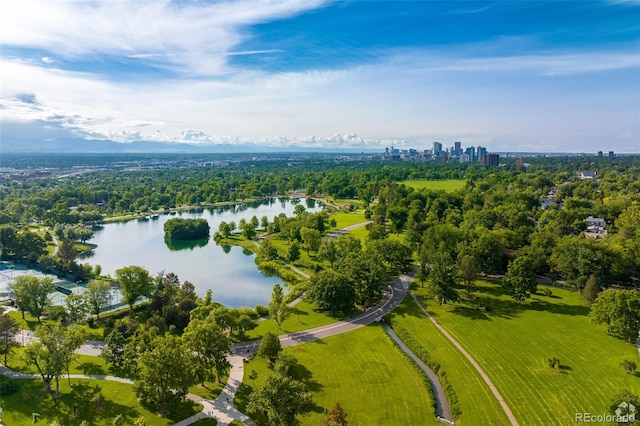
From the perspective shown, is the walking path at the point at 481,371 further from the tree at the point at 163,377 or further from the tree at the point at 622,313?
the tree at the point at 163,377

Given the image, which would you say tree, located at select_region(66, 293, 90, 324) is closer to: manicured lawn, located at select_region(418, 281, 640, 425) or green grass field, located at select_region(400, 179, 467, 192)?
manicured lawn, located at select_region(418, 281, 640, 425)

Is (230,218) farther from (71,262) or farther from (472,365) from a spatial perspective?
(472,365)

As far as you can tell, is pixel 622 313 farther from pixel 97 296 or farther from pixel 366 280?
pixel 97 296

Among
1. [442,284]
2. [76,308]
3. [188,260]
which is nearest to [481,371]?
[442,284]

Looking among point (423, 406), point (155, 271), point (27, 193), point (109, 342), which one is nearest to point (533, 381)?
point (423, 406)

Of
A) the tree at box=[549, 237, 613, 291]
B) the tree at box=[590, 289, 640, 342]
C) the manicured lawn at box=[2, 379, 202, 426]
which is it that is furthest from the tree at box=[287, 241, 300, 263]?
the tree at box=[590, 289, 640, 342]

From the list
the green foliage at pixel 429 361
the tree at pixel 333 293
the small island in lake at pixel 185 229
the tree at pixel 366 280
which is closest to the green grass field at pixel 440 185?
the small island in lake at pixel 185 229
